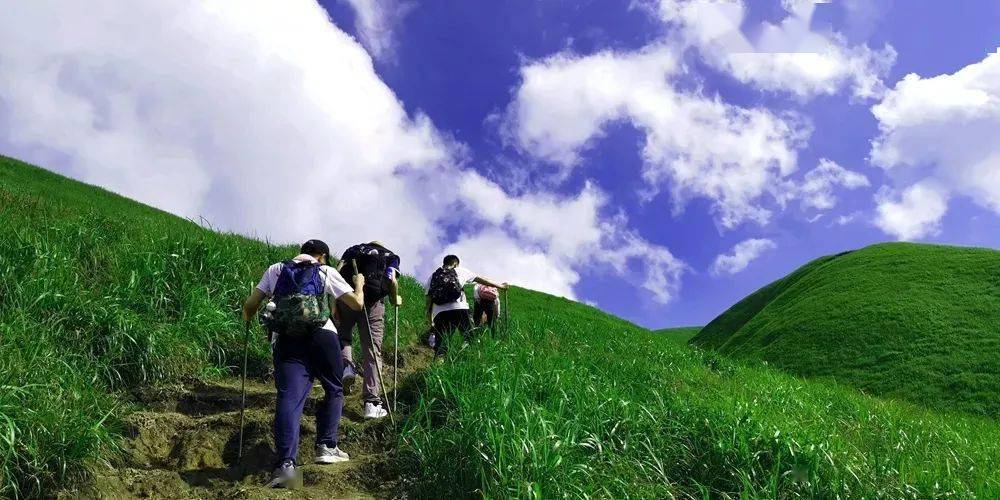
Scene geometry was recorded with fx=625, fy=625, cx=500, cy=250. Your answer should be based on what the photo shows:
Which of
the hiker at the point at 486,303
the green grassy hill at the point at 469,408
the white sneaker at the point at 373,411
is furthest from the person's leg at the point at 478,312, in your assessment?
the white sneaker at the point at 373,411

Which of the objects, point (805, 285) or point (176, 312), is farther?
point (805, 285)

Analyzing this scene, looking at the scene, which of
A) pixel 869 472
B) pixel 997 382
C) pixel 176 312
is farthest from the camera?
pixel 997 382

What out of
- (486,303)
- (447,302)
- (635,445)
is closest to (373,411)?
(447,302)

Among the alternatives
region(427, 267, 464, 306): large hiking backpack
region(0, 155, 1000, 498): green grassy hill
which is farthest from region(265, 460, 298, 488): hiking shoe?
region(427, 267, 464, 306): large hiking backpack

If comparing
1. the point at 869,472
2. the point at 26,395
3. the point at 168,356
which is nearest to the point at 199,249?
the point at 168,356

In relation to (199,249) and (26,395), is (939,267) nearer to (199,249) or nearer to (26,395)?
(199,249)

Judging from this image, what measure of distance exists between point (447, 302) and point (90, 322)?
5.04 m

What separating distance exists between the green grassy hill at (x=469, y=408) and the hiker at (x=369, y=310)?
67cm

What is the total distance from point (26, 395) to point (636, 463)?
6.10 m

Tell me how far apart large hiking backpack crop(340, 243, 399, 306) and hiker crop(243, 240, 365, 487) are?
70.7 inches

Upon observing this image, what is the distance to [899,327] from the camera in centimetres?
3241

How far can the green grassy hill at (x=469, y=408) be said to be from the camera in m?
5.57

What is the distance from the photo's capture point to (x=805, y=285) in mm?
48094

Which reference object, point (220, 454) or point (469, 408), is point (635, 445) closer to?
point (469, 408)
